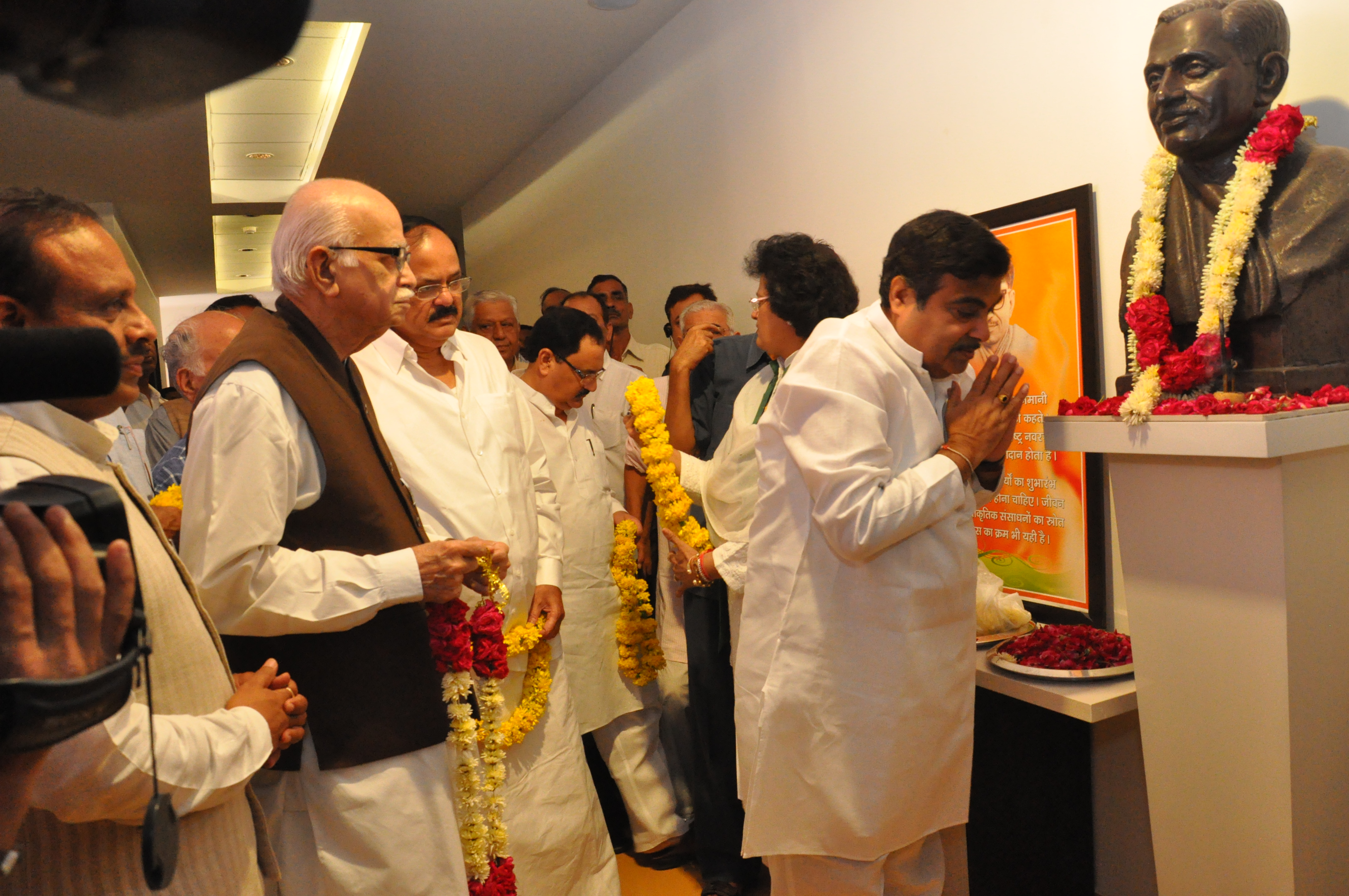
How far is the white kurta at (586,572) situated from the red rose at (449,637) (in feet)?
4.08

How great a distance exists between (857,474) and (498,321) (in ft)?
9.37

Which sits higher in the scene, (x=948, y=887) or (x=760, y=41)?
(x=760, y=41)

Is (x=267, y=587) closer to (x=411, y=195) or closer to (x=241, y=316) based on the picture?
(x=241, y=316)

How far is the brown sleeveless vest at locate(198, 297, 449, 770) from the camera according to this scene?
162 centimetres

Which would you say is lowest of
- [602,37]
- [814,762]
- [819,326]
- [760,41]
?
[814,762]

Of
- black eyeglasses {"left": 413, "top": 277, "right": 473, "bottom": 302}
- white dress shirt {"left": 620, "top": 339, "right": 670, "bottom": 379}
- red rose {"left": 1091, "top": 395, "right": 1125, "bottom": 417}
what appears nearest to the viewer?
red rose {"left": 1091, "top": 395, "right": 1125, "bottom": 417}

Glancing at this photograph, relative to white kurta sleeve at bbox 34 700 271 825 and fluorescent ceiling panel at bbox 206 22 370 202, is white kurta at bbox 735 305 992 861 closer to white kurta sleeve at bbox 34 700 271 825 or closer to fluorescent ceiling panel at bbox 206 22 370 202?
white kurta sleeve at bbox 34 700 271 825

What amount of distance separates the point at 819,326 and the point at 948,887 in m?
1.36

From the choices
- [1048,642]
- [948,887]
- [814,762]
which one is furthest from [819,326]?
[948,887]

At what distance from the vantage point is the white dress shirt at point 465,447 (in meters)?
2.23

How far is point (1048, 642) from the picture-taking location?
2.47 metres

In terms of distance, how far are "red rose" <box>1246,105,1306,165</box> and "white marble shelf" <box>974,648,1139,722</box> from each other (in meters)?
1.17

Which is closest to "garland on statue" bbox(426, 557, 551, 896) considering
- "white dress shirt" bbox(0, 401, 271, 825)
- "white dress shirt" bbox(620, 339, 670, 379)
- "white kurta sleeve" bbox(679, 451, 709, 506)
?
"white dress shirt" bbox(0, 401, 271, 825)

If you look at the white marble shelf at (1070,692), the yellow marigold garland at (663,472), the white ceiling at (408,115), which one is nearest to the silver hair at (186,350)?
the white ceiling at (408,115)
